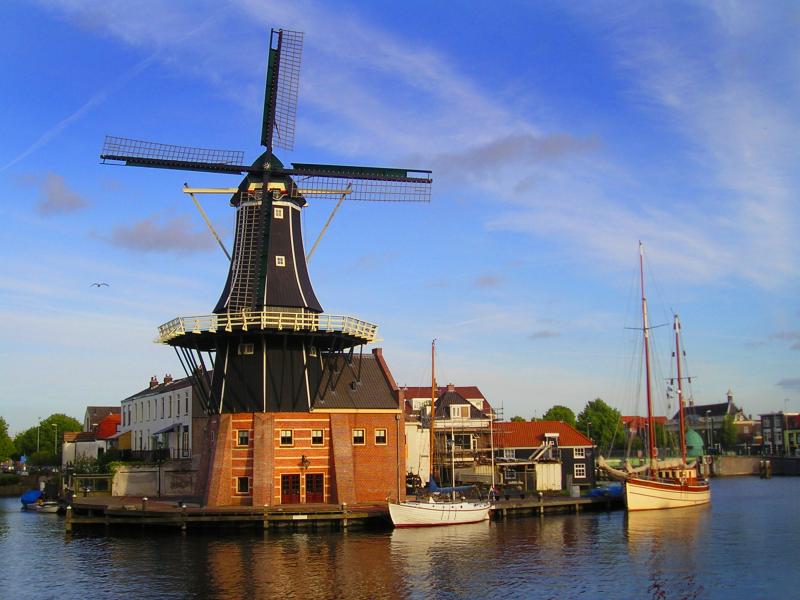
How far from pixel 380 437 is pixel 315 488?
4.58m

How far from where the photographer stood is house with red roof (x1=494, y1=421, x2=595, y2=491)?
6050cm

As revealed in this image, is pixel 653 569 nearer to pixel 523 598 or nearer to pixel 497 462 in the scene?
pixel 523 598

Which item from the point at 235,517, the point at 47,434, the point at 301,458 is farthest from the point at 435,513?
the point at 47,434

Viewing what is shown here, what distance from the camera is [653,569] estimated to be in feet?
106

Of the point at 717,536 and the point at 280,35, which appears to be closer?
the point at 717,536

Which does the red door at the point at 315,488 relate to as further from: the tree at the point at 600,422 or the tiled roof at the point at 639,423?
the tree at the point at 600,422

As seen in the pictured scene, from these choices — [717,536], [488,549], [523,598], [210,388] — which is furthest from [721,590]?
[210,388]

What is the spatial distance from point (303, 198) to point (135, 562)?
73.9 feet

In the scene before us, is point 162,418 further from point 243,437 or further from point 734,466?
point 734,466

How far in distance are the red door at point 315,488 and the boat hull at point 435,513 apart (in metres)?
4.98

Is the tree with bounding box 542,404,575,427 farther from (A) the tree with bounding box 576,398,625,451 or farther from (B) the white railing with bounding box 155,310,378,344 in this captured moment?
(B) the white railing with bounding box 155,310,378,344

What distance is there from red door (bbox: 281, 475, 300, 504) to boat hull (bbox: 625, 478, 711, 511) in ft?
68.3

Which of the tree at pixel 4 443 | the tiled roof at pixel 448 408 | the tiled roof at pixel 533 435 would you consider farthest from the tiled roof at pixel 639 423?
the tree at pixel 4 443

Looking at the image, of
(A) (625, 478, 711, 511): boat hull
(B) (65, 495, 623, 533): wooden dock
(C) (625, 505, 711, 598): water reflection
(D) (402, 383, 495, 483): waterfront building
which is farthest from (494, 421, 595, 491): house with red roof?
(B) (65, 495, 623, 533): wooden dock
